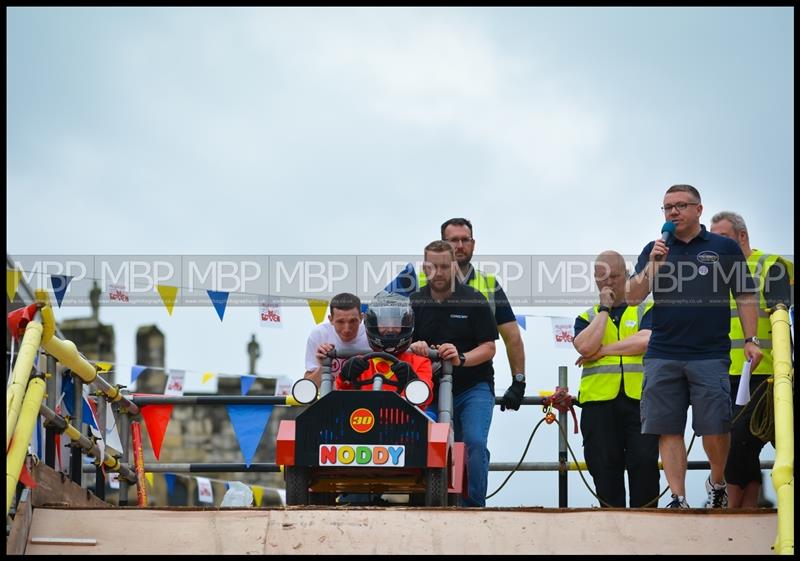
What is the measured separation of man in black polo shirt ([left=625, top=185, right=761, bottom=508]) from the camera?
9055mm

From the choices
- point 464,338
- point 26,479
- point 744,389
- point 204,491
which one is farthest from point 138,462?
point 204,491

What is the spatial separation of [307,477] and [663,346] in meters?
2.23

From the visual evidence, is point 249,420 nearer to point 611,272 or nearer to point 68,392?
point 68,392

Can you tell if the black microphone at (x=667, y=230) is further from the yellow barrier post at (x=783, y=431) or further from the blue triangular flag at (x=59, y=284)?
the blue triangular flag at (x=59, y=284)

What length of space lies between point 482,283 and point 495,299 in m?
0.14

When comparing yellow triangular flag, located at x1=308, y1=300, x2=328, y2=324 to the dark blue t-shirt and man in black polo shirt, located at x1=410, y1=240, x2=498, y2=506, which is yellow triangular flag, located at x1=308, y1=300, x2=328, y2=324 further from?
man in black polo shirt, located at x1=410, y1=240, x2=498, y2=506

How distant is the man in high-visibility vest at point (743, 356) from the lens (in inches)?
354

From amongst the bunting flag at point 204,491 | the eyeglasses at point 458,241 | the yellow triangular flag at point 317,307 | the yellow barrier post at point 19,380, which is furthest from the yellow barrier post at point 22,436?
the bunting flag at point 204,491

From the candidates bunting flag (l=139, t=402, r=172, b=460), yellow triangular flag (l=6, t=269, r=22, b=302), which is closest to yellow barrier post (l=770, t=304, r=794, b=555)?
bunting flag (l=139, t=402, r=172, b=460)

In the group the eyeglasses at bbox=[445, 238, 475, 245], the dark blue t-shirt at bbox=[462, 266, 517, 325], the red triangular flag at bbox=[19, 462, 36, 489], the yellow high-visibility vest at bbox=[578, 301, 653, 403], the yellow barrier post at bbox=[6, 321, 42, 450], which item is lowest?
the red triangular flag at bbox=[19, 462, 36, 489]

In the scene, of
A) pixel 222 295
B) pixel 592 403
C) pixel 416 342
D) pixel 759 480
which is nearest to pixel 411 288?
pixel 416 342

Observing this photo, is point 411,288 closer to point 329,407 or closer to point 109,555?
point 329,407

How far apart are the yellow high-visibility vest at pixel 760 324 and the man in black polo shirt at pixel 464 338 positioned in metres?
1.56

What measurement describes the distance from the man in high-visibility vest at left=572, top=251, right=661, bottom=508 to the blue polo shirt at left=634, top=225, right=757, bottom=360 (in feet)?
3.80
